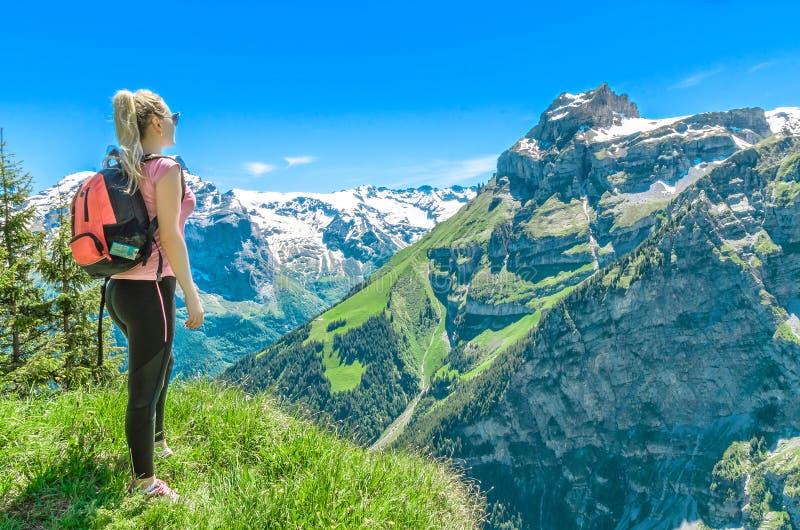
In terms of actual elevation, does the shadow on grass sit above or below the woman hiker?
below

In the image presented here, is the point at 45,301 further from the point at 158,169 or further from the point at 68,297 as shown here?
the point at 158,169

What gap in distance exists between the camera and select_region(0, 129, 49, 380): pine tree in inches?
568

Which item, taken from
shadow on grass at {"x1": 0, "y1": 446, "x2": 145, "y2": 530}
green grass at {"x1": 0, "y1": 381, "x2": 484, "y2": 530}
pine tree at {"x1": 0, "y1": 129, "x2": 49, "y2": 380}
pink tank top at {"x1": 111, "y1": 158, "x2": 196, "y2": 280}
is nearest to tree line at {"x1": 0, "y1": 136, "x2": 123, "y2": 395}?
pine tree at {"x1": 0, "y1": 129, "x2": 49, "y2": 380}

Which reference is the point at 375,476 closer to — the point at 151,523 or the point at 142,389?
the point at 151,523

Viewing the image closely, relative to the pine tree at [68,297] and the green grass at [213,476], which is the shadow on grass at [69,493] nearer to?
the green grass at [213,476]

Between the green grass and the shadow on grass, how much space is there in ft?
0.03

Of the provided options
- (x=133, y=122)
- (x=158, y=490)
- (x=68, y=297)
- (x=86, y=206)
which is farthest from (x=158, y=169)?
(x=68, y=297)

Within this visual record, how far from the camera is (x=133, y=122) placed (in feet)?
15.3

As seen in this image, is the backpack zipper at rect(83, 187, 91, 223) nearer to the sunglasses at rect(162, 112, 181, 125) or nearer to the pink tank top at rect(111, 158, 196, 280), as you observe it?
the pink tank top at rect(111, 158, 196, 280)

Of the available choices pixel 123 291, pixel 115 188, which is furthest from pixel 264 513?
pixel 115 188

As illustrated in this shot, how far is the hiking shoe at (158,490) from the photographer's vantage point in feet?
15.2

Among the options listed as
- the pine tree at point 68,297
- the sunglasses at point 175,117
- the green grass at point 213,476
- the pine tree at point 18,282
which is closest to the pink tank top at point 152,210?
the sunglasses at point 175,117

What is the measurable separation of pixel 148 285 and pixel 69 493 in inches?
86.0

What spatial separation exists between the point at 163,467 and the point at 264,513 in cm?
196
